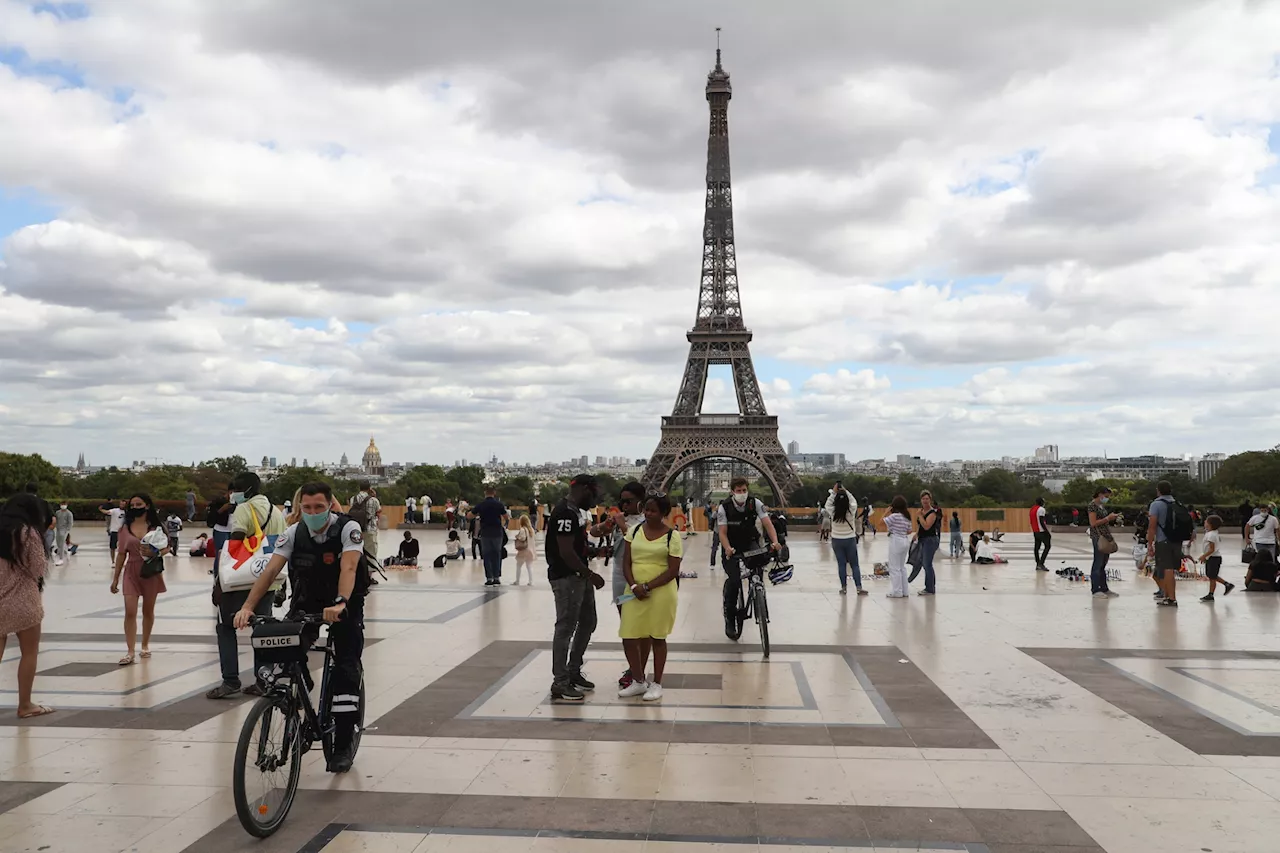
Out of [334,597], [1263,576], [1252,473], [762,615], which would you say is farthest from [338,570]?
[1252,473]

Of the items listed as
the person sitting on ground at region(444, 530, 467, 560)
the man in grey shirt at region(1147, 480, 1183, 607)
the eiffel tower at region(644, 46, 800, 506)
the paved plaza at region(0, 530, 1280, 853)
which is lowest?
the paved plaza at region(0, 530, 1280, 853)

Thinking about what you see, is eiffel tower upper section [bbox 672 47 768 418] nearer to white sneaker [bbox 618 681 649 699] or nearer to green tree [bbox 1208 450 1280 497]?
green tree [bbox 1208 450 1280 497]

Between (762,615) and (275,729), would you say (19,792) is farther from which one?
(762,615)

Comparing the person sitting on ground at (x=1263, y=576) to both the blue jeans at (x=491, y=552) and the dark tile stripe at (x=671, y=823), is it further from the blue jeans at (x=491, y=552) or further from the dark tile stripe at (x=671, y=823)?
the dark tile stripe at (x=671, y=823)

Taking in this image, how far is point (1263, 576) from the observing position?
15.0 m

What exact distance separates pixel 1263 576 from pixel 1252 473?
67.5 metres

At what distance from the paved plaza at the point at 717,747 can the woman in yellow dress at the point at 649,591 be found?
0.35 metres

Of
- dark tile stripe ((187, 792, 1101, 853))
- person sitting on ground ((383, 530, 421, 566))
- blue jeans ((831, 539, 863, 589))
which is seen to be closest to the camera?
dark tile stripe ((187, 792, 1101, 853))

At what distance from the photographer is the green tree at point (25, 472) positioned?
208ft

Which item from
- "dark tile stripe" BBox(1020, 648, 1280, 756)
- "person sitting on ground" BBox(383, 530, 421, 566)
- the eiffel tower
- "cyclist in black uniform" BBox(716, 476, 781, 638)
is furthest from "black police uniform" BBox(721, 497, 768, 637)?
the eiffel tower

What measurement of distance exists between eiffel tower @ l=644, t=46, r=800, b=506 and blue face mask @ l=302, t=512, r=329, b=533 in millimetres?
54796

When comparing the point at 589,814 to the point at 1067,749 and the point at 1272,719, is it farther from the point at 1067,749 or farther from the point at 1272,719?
the point at 1272,719

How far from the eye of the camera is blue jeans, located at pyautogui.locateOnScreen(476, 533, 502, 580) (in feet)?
49.8

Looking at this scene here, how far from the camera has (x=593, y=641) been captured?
33.7 feet
